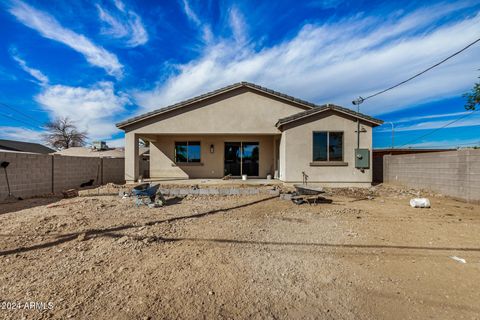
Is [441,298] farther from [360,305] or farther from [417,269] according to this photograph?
[360,305]

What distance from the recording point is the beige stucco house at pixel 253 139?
33.4 ft

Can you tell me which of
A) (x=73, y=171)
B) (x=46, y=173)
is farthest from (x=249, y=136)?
(x=46, y=173)

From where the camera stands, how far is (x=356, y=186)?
33.6 ft

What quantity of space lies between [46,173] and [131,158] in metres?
3.25

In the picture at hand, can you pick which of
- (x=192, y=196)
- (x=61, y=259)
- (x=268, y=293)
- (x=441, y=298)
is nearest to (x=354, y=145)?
(x=192, y=196)

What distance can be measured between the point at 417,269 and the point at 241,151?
397 inches

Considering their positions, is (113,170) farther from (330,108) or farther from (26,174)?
(330,108)

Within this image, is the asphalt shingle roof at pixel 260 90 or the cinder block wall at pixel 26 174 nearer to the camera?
the cinder block wall at pixel 26 174

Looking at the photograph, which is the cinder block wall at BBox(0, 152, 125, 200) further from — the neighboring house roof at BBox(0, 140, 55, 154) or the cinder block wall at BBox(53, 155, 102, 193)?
the neighboring house roof at BBox(0, 140, 55, 154)

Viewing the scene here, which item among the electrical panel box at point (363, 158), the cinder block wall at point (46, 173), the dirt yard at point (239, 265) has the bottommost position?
the dirt yard at point (239, 265)

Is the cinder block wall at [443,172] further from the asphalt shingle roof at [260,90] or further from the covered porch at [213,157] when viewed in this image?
the covered porch at [213,157]

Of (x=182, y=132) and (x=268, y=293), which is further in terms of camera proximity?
(x=182, y=132)

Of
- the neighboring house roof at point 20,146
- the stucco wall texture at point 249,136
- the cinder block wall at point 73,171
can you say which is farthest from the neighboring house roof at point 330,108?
the neighboring house roof at point 20,146

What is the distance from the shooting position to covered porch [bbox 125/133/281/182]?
41.6 ft
